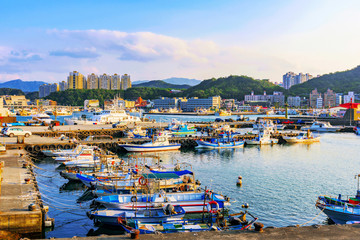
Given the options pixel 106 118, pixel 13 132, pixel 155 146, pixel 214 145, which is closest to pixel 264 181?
pixel 155 146

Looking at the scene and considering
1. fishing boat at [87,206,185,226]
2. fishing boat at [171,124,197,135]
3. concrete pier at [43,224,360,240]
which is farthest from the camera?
fishing boat at [171,124,197,135]

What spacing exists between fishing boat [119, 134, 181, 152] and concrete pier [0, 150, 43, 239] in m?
17.7

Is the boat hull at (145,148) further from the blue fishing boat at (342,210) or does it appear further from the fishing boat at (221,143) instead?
the blue fishing boat at (342,210)

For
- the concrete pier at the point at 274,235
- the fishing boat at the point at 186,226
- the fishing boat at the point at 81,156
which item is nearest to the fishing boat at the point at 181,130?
the fishing boat at the point at 81,156

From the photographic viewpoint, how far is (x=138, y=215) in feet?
45.4

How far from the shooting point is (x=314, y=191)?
70.1 ft

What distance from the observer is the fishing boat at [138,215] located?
13.5m

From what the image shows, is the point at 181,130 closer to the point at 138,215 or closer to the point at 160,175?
the point at 160,175

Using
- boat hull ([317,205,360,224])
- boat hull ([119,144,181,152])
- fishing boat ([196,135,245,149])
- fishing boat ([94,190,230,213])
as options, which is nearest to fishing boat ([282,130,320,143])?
fishing boat ([196,135,245,149])

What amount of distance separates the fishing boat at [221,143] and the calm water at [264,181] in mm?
1691

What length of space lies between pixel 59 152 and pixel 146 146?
9.85 metres

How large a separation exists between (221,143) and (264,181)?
1819 cm

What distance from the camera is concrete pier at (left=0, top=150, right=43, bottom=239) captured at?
39.7ft

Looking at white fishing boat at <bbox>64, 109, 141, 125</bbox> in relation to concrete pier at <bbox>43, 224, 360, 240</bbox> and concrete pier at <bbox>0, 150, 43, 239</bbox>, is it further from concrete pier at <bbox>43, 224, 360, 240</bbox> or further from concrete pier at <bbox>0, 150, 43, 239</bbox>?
concrete pier at <bbox>43, 224, 360, 240</bbox>
